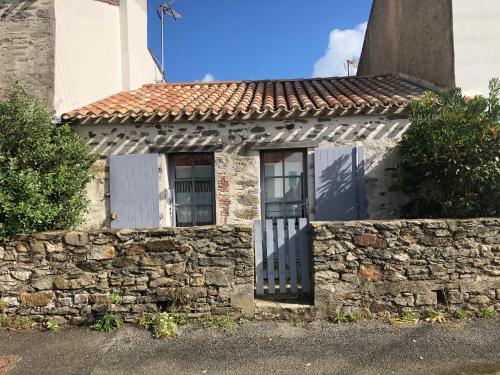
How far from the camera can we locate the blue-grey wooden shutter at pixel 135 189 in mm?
6262

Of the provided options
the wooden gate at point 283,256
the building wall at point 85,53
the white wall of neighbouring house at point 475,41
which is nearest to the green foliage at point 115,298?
the wooden gate at point 283,256

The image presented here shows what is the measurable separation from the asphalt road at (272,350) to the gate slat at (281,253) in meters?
0.50

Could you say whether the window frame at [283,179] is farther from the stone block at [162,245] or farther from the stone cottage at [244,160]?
the stone block at [162,245]

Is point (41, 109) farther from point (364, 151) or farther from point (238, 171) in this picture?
point (364, 151)

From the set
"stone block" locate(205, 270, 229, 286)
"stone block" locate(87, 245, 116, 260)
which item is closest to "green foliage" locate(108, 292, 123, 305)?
"stone block" locate(87, 245, 116, 260)

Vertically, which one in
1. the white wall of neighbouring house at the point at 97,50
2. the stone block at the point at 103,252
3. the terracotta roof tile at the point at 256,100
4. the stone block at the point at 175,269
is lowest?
the stone block at the point at 175,269

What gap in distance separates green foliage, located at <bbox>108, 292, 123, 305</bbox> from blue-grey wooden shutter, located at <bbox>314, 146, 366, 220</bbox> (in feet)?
11.3

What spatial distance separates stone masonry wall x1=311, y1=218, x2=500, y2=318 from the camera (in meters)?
4.25

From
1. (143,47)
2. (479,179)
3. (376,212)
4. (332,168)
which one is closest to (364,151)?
(332,168)

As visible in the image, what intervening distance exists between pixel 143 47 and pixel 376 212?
7508 millimetres

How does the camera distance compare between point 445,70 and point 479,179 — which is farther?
point 445,70

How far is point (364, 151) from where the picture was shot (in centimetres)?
625

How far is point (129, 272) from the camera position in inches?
168

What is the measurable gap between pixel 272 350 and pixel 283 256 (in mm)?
1179
